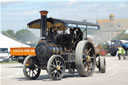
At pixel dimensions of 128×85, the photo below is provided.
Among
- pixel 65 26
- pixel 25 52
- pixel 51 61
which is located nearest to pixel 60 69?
pixel 51 61

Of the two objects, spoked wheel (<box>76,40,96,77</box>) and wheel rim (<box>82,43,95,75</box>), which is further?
wheel rim (<box>82,43,95,75</box>)

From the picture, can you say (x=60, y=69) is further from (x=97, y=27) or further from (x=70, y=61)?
(x=97, y=27)

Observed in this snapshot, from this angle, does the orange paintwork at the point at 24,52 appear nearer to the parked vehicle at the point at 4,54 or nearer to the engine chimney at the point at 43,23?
the engine chimney at the point at 43,23

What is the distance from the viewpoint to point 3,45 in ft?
125

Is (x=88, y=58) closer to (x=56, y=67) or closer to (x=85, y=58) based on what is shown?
(x=85, y=58)

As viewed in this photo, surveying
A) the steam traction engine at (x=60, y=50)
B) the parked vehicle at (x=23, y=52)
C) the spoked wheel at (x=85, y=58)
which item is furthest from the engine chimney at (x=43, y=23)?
the parked vehicle at (x=23, y=52)

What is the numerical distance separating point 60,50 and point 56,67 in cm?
110

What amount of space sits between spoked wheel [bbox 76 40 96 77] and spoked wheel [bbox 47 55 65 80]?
0.75 metres

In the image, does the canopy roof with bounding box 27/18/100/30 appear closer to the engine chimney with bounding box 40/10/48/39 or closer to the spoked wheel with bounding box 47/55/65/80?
the engine chimney with bounding box 40/10/48/39

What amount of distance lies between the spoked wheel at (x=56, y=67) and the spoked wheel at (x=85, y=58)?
0.75 meters

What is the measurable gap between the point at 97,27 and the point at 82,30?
89cm

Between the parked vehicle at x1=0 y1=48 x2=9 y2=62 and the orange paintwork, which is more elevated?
the orange paintwork

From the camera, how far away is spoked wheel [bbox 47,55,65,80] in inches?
547

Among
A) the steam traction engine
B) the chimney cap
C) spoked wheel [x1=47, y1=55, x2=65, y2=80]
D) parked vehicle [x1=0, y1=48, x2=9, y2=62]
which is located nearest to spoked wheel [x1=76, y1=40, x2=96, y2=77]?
the steam traction engine
